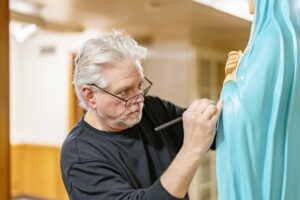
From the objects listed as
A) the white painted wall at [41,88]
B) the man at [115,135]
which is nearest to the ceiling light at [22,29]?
the white painted wall at [41,88]

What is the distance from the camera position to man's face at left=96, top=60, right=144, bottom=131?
3.30 feet

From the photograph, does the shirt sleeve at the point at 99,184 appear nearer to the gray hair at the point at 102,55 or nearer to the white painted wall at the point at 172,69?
the gray hair at the point at 102,55

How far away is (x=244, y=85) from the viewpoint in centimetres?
69

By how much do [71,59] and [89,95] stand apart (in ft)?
12.1

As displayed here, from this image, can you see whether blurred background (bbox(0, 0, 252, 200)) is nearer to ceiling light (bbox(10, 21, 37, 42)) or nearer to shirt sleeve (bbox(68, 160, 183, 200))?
ceiling light (bbox(10, 21, 37, 42))

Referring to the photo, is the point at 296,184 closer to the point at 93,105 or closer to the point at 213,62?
the point at 93,105

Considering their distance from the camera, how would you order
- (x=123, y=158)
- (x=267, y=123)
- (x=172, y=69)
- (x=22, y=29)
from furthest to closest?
(x=172, y=69)
(x=22, y=29)
(x=123, y=158)
(x=267, y=123)

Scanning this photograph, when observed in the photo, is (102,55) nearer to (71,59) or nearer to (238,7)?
(238,7)

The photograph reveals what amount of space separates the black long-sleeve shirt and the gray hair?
18 cm

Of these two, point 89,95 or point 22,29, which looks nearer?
point 89,95

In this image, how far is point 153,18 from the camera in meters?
3.34

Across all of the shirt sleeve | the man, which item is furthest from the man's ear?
the shirt sleeve

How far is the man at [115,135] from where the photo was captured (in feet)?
3.11

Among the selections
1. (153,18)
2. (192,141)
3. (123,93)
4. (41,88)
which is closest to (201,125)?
(192,141)
